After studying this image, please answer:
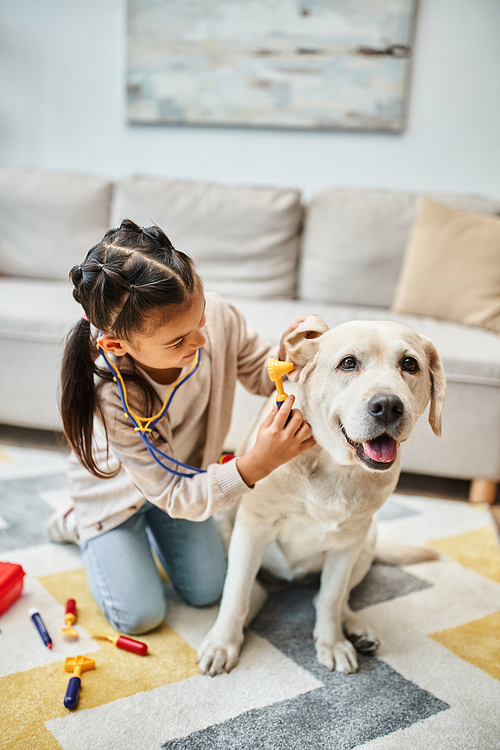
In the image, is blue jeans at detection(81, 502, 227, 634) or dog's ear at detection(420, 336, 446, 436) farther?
blue jeans at detection(81, 502, 227, 634)

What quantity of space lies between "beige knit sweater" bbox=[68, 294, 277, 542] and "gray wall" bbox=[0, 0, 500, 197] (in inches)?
84.6

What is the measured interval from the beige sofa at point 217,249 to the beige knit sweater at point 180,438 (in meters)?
0.73

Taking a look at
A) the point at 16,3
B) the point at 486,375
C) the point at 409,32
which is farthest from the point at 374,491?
the point at 16,3

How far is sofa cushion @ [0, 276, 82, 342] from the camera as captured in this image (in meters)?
2.22

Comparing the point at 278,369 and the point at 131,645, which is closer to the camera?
the point at 278,369

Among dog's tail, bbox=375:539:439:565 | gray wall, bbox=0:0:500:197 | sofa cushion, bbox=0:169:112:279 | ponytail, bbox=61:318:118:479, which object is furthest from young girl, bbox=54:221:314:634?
gray wall, bbox=0:0:500:197

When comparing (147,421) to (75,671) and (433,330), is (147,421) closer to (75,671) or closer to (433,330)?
(75,671)

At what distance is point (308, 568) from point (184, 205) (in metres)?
1.99

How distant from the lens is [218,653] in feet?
3.90

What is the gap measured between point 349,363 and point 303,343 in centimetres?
11

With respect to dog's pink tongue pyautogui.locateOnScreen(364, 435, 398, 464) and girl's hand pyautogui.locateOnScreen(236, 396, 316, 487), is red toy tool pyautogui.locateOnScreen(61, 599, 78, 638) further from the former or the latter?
dog's pink tongue pyautogui.locateOnScreen(364, 435, 398, 464)

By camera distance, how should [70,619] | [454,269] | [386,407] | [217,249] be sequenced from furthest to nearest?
[217,249] → [454,269] → [70,619] → [386,407]

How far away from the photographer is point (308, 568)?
53.3 inches

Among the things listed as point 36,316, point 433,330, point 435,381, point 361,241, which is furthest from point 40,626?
point 361,241
